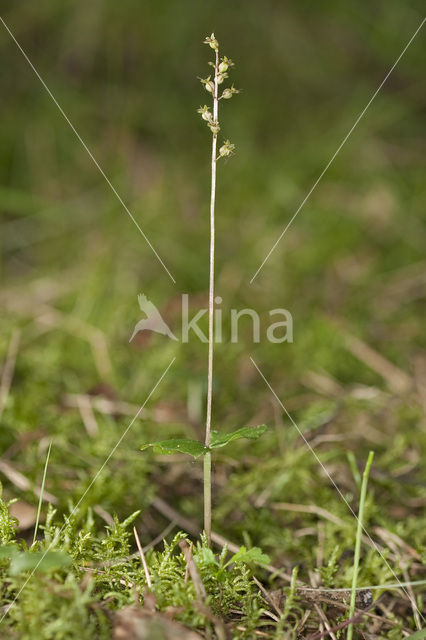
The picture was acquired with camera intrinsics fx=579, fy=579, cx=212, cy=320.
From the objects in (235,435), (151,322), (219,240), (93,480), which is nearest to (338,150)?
(219,240)

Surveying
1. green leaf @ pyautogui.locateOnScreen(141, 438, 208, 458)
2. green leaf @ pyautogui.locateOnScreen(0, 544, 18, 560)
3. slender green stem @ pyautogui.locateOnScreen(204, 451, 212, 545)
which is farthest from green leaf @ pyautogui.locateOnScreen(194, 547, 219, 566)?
green leaf @ pyautogui.locateOnScreen(0, 544, 18, 560)

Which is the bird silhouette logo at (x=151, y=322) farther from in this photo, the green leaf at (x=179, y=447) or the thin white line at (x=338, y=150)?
the green leaf at (x=179, y=447)

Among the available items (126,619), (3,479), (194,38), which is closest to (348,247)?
(194,38)

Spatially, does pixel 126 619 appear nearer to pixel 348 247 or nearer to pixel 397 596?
pixel 397 596

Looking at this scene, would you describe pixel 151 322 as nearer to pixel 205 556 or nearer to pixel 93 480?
pixel 93 480

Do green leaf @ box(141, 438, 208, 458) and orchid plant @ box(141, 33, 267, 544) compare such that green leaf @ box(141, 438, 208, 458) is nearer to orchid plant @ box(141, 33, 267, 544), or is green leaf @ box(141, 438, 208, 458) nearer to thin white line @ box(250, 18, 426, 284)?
orchid plant @ box(141, 33, 267, 544)

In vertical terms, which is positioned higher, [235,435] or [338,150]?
[338,150]
